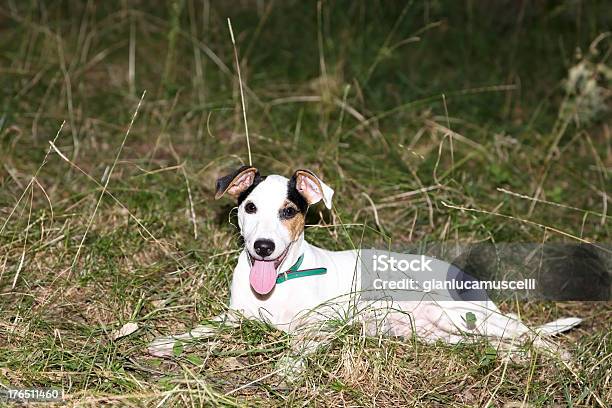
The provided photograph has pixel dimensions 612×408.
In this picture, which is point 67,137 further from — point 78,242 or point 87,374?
point 87,374

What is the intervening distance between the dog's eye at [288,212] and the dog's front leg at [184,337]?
0.64 meters

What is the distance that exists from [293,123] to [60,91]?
6.76ft

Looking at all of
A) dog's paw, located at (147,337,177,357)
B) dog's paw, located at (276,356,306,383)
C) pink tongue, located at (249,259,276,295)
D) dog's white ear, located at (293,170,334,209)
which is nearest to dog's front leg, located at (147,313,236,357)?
dog's paw, located at (147,337,177,357)

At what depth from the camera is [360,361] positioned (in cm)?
415

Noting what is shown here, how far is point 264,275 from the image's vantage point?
425cm

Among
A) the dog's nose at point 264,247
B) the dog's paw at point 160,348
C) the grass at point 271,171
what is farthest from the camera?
the dog's paw at point 160,348

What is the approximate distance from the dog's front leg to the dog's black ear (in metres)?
0.67

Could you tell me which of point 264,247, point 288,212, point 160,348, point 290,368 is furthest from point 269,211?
point 160,348

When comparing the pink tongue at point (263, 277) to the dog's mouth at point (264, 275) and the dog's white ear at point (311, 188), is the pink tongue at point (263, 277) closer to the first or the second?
the dog's mouth at point (264, 275)

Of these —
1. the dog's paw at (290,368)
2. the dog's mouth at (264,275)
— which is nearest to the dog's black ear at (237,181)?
the dog's mouth at (264,275)

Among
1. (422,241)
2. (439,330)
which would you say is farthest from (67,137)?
(439,330)

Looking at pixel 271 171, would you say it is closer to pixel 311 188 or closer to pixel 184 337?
pixel 311 188

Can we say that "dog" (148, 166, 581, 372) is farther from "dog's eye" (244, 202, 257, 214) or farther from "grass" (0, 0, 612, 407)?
"grass" (0, 0, 612, 407)

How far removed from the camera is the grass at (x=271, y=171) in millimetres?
4203
